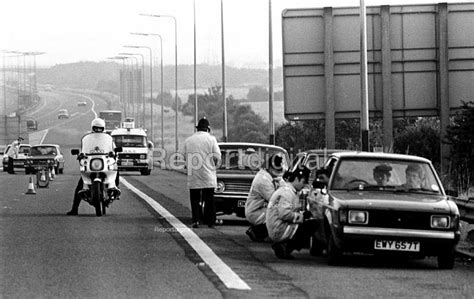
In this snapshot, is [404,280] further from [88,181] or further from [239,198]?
[88,181]

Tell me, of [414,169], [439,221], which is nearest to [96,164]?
[414,169]

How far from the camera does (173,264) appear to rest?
15016 millimetres

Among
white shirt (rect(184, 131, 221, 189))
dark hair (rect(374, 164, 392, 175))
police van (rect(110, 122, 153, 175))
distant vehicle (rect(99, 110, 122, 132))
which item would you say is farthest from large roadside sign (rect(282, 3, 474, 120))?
distant vehicle (rect(99, 110, 122, 132))

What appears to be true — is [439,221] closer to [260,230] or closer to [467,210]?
[467,210]

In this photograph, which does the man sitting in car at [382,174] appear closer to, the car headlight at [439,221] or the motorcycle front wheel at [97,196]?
the car headlight at [439,221]

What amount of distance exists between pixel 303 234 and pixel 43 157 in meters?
44.9

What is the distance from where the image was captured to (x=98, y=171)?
2477 centimetres

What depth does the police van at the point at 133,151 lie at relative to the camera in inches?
2384

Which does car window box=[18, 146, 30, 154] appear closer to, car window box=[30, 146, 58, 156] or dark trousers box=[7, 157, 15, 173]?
dark trousers box=[7, 157, 15, 173]

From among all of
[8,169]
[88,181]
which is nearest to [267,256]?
[88,181]

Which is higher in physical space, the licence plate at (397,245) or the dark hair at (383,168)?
the dark hair at (383,168)

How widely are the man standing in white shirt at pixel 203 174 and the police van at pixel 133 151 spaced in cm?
3818

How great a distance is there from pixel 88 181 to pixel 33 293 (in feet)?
42.0

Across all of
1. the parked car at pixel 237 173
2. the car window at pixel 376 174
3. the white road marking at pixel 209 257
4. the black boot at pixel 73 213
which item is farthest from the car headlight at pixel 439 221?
the black boot at pixel 73 213
